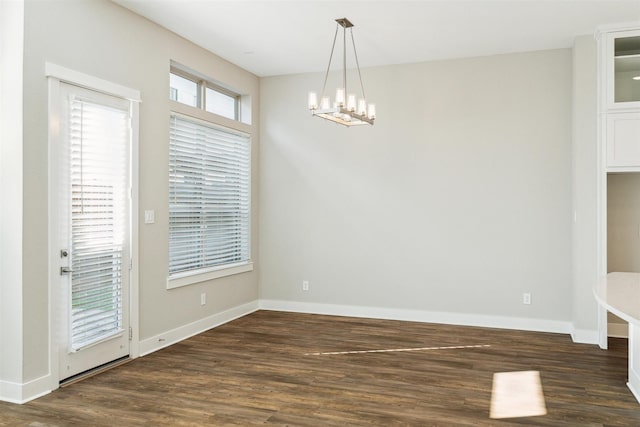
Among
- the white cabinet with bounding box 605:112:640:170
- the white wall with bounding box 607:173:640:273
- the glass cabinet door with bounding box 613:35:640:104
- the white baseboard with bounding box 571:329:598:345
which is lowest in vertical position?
the white baseboard with bounding box 571:329:598:345

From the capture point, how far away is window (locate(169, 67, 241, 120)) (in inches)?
211

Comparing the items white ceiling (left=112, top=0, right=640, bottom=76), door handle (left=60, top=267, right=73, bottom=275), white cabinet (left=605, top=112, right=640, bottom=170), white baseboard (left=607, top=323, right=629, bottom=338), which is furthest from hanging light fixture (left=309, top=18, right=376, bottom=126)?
white baseboard (left=607, top=323, right=629, bottom=338)

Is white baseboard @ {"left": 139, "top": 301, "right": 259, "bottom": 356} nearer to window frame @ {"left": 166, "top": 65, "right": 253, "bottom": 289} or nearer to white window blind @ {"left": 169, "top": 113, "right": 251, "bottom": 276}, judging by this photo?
window frame @ {"left": 166, "top": 65, "right": 253, "bottom": 289}

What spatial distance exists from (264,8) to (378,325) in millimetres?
3570

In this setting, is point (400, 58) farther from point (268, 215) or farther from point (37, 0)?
point (37, 0)

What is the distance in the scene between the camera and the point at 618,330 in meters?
5.29

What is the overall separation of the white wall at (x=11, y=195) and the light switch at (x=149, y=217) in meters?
1.28

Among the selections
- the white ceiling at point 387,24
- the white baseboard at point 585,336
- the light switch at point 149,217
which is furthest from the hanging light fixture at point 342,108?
the white baseboard at point 585,336

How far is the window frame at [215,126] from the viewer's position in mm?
5133

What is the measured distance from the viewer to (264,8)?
4.41 meters

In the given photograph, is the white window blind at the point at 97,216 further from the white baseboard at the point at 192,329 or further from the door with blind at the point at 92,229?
the white baseboard at the point at 192,329

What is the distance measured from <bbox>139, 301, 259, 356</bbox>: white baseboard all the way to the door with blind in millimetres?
299

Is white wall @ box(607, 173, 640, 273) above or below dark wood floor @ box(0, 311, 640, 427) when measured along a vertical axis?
above

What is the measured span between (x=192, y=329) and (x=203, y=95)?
257 cm
